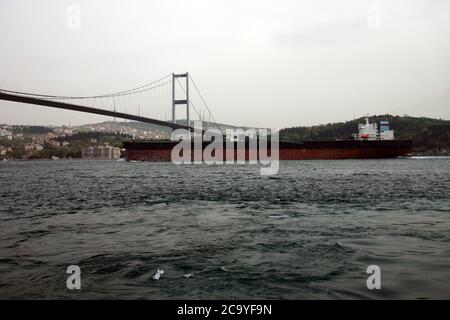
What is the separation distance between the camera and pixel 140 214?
984cm

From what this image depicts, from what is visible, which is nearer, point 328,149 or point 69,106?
point 69,106

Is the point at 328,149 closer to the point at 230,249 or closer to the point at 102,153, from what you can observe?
the point at 230,249

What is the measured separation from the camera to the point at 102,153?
128 m

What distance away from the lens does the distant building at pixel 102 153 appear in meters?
128

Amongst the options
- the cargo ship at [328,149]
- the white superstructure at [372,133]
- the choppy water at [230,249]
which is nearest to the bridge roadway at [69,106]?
the cargo ship at [328,149]

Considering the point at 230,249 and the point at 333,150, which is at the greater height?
the point at 333,150

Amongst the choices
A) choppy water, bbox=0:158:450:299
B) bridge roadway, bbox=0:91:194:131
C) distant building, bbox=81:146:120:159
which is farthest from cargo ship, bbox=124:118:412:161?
distant building, bbox=81:146:120:159

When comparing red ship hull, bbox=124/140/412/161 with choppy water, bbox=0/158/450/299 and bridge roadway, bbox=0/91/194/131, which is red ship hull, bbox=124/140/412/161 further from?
choppy water, bbox=0/158/450/299

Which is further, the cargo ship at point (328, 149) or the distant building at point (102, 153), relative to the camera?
the distant building at point (102, 153)

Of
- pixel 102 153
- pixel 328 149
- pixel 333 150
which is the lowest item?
pixel 102 153

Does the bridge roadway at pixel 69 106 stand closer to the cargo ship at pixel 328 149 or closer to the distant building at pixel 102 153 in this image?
the cargo ship at pixel 328 149

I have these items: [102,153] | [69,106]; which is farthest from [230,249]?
[102,153]

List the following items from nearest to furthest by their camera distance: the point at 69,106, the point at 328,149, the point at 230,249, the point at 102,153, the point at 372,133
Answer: the point at 230,249
the point at 69,106
the point at 328,149
the point at 372,133
the point at 102,153
